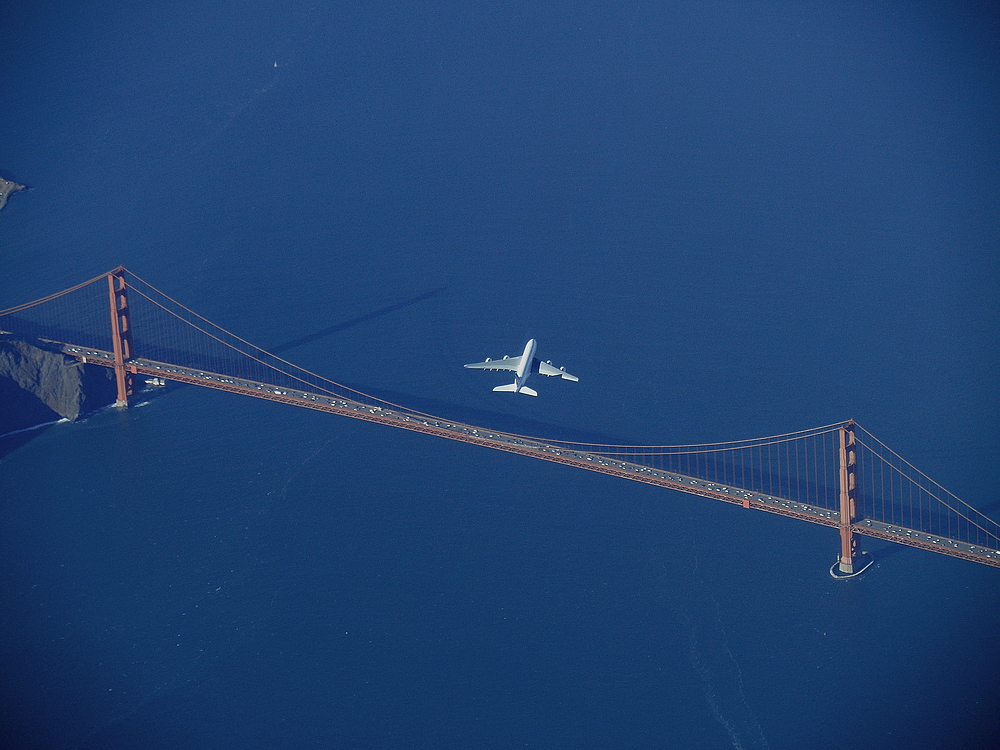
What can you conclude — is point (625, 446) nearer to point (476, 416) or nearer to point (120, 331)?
point (476, 416)

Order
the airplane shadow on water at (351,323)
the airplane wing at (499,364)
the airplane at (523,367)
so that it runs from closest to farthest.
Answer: the airplane at (523,367) < the airplane wing at (499,364) < the airplane shadow on water at (351,323)

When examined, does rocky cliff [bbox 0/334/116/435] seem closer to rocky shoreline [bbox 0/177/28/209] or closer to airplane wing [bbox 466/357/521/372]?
rocky shoreline [bbox 0/177/28/209]

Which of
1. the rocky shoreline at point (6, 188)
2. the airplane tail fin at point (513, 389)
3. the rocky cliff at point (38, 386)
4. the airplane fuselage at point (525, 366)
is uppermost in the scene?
the rocky shoreline at point (6, 188)

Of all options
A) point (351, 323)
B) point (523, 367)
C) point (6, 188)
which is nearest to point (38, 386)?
point (351, 323)

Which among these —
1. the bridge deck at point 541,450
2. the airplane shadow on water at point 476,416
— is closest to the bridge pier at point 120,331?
the bridge deck at point 541,450

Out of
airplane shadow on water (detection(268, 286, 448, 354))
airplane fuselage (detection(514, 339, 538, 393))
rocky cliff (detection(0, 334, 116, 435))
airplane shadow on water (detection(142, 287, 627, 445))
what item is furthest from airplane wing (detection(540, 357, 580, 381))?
rocky cliff (detection(0, 334, 116, 435))

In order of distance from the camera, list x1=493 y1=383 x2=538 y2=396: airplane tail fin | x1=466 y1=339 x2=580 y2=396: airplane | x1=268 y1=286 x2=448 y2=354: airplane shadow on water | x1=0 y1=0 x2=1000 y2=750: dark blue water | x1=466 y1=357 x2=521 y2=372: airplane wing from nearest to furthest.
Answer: x1=0 y1=0 x2=1000 y2=750: dark blue water, x1=493 y1=383 x2=538 y2=396: airplane tail fin, x1=466 y1=339 x2=580 y2=396: airplane, x1=466 y1=357 x2=521 y2=372: airplane wing, x1=268 y1=286 x2=448 y2=354: airplane shadow on water

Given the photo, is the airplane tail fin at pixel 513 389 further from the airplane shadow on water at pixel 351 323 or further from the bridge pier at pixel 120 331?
the bridge pier at pixel 120 331
